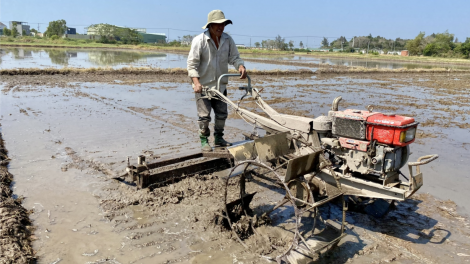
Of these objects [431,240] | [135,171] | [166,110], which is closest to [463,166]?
[431,240]

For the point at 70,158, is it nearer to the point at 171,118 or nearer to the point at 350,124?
the point at 171,118

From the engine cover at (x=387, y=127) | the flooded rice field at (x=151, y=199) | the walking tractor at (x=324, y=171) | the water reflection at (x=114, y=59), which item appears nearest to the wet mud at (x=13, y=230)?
the flooded rice field at (x=151, y=199)

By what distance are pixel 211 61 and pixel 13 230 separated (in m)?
3.23

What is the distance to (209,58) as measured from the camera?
16.3ft

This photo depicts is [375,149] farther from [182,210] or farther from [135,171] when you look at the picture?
[135,171]

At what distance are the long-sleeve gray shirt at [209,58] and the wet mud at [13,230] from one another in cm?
271

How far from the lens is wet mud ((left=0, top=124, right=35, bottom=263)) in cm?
289

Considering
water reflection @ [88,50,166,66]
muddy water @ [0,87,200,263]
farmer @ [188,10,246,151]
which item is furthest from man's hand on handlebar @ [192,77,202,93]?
water reflection @ [88,50,166,66]

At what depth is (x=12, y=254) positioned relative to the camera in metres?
2.88

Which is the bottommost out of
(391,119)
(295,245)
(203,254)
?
(203,254)

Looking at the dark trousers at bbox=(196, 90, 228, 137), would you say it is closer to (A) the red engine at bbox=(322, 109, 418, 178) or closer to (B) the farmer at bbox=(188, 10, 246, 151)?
(B) the farmer at bbox=(188, 10, 246, 151)

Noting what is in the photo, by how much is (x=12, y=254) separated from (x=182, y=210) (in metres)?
1.73

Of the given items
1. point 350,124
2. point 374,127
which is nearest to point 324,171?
point 350,124

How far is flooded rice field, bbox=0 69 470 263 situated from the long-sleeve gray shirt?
4.97ft
